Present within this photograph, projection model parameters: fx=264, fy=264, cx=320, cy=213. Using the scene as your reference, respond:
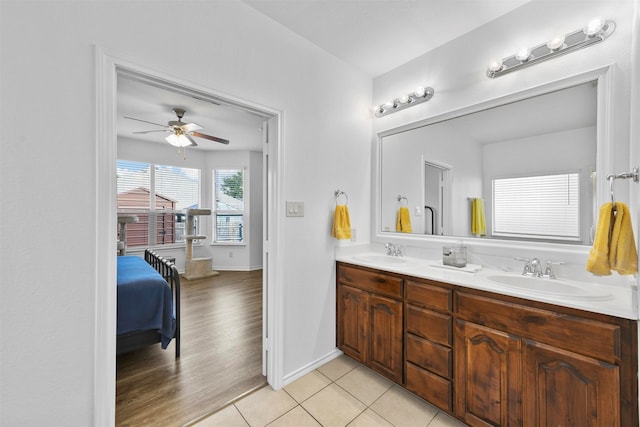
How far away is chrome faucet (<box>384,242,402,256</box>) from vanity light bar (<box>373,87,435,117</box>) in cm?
121

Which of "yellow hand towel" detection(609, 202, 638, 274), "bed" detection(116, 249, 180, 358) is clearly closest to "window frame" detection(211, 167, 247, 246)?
"bed" detection(116, 249, 180, 358)

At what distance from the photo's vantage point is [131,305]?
2.05 metres

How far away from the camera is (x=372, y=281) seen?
1.99 metres

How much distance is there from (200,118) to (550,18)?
12.4 feet

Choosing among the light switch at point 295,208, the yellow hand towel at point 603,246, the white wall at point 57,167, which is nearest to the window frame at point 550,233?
the yellow hand towel at point 603,246

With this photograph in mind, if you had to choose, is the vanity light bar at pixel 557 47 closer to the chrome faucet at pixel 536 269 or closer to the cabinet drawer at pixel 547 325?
the chrome faucet at pixel 536 269

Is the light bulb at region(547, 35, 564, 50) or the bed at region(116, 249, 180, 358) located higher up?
the light bulb at region(547, 35, 564, 50)

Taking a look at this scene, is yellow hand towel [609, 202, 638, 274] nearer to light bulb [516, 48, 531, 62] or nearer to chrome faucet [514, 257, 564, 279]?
chrome faucet [514, 257, 564, 279]

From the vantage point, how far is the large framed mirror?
1.52 meters

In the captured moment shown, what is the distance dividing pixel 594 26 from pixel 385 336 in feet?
7.15

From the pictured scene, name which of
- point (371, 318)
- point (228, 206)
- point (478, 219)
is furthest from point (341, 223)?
point (228, 206)

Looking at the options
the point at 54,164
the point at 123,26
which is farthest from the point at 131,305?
the point at 123,26

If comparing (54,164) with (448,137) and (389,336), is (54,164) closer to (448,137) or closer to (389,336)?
(389,336)

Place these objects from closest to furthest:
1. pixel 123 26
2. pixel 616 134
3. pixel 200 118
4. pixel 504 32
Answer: pixel 123 26 → pixel 616 134 → pixel 504 32 → pixel 200 118
